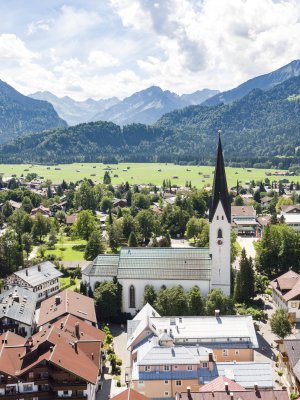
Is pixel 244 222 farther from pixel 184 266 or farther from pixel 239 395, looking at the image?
pixel 239 395

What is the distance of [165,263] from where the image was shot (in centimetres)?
5828

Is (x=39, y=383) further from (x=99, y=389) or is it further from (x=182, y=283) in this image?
(x=182, y=283)

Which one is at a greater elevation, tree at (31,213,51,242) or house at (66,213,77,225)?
tree at (31,213,51,242)

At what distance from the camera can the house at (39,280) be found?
65062mm

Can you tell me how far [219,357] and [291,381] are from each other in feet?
21.9

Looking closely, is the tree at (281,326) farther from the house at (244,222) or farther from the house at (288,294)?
the house at (244,222)

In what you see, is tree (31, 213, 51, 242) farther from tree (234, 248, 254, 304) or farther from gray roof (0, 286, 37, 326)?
tree (234, 248, 254, 304)

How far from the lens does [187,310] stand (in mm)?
52969

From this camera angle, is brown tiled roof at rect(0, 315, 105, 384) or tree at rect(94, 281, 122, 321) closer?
brown tiled roof at rect(0, 315, 105, 384)

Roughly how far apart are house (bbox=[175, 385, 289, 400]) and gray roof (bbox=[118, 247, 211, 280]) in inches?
883

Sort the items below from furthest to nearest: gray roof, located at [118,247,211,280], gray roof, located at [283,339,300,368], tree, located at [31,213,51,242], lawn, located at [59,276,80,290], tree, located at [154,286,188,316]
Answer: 1. tree, located at [31,213,51,242]
2. lawn, located at [59,276,80,290]
3. gray roof, located at [118,247,211,280]
4. tree, located at [154,286,188,316]
5. gray roof, located at [283,339,300,368]

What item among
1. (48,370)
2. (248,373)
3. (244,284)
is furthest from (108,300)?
(248,373)

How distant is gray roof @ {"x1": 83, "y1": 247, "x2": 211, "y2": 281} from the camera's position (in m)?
57.0

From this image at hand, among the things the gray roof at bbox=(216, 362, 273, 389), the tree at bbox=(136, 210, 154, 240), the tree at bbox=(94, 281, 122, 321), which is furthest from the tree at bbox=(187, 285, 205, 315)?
the tree at bbox=(136, 210, 154, 240)
